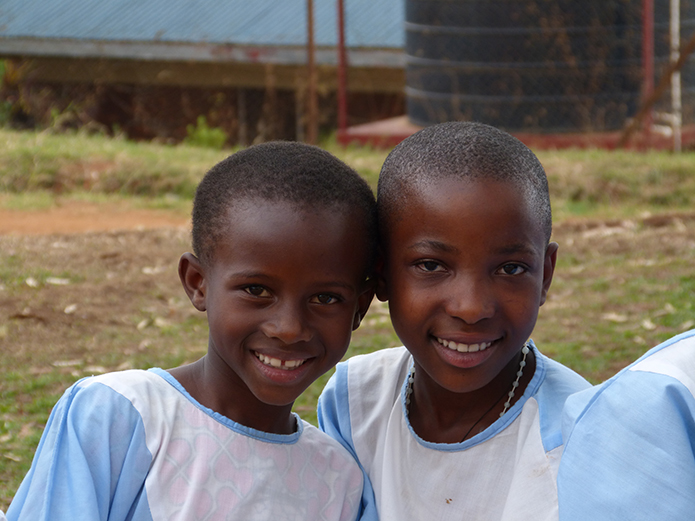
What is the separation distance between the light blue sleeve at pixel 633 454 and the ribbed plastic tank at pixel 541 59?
7.36 meters

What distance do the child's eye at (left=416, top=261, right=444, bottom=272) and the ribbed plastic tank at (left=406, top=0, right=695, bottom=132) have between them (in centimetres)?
688

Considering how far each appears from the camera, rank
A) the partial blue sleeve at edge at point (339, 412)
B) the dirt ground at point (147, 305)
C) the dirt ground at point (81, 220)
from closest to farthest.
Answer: the partial blue sleeve at edge at point (339, 412) → the dirt ground at point (147, 305) → the dirt ground at point (81, 220)

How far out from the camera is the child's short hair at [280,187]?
1.94 metres

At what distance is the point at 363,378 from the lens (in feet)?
7.73

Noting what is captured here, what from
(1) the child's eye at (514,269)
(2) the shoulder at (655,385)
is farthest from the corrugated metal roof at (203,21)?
(2) the shoulder at (655,385)

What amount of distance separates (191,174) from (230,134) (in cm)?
465

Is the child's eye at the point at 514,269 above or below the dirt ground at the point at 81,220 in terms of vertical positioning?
above

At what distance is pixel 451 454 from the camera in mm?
2061

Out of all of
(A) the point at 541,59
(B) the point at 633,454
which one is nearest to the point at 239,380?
(B) the point at 633,454

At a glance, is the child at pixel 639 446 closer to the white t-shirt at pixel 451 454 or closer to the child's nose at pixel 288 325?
the white t-shirt at pixel 451 454

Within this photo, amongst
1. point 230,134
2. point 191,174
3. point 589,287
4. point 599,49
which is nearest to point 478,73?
point 599,49

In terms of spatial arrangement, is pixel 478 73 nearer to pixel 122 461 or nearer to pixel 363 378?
pixel 363 378

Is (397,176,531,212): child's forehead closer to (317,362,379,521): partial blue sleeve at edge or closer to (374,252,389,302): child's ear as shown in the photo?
(374,252,389,302): child's ear

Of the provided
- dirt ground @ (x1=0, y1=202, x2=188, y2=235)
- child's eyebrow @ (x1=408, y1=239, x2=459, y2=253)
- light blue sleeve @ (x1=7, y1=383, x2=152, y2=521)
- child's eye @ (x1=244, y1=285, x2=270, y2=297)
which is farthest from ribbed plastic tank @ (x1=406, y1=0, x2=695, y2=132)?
light blue sleeve @ (x1=7, y1=383, x2=152, y2=521)
